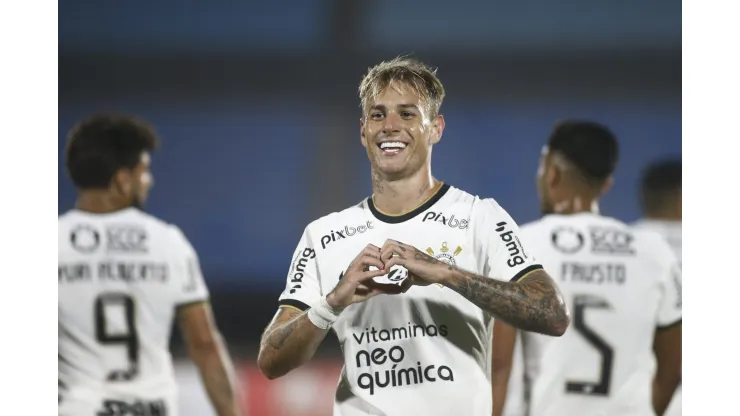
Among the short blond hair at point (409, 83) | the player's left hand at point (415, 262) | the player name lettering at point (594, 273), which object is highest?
the short blond hair at point (409, 83)

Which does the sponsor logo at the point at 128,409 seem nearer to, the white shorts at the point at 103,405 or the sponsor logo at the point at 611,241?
the white shorts at the point at 103,405

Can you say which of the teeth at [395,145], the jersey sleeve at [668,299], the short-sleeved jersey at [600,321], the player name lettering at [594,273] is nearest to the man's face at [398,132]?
the teeth at [395,145]

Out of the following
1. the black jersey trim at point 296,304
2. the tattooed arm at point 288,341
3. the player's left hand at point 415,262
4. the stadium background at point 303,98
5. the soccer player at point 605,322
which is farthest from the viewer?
the stadium background at point 303,98

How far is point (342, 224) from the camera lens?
9.64ft

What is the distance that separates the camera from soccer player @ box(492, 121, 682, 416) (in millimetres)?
3291

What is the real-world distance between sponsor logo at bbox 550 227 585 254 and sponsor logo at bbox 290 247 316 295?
0.98 meters

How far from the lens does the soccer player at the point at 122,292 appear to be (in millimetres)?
3375

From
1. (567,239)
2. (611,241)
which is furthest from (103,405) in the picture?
(611,241)

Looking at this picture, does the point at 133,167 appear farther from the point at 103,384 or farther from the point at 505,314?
the point at 505,314

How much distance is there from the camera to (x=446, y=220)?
2850 millimetres

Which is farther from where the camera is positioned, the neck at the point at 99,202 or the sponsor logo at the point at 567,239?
the neck at the point at 99,202

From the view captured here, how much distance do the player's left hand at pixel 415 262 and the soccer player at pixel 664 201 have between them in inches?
48.7
